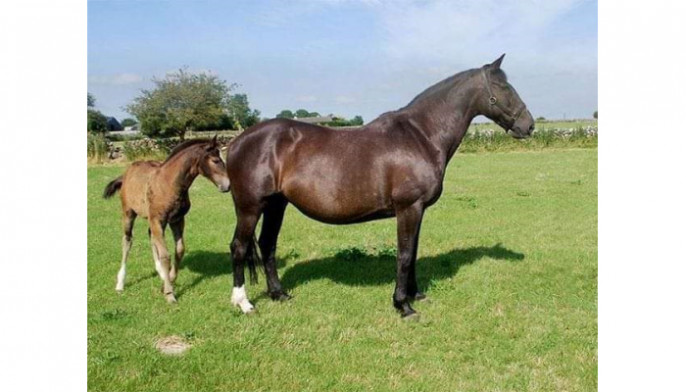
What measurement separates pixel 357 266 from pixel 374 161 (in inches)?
94.8

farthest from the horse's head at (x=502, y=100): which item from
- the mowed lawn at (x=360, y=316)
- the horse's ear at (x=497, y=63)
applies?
the mowed lawn at (x=360, y=316)

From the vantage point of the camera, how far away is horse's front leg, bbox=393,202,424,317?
5.47m

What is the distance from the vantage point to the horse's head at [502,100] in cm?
563

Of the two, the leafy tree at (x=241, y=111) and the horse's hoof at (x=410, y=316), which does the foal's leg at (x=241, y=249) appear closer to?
the horse's hoof at (x=410, y=316)

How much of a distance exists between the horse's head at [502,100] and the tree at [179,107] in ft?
113

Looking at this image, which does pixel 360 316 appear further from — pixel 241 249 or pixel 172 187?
pixel 172 187

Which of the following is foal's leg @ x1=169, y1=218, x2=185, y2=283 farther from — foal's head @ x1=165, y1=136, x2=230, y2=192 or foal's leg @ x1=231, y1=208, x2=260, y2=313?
foal's leg @ x1=231, y1=208, x2=260, y2=313

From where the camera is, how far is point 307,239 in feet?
30.7

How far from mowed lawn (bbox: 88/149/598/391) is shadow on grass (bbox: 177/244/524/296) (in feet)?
0.09

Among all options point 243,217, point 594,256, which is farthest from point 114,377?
point 594,256

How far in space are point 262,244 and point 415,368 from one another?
2.62 metres

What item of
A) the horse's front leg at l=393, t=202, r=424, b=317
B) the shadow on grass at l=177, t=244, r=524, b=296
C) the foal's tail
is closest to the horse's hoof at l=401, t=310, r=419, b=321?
the horse's front leg at l=393, t=202, r=424, b=317

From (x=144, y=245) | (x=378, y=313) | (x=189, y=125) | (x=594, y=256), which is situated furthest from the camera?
(x=189, y=125)
